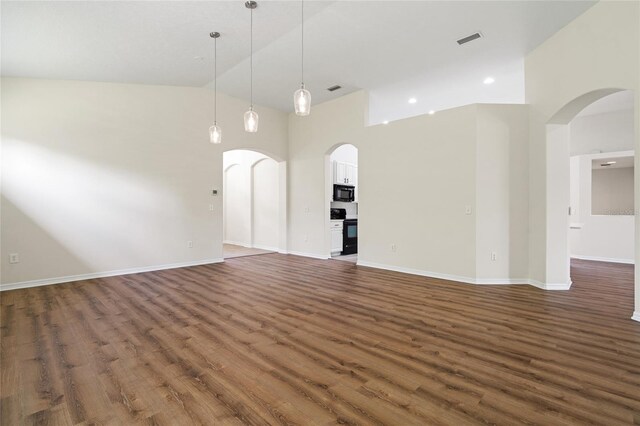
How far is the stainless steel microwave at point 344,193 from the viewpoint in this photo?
756cm

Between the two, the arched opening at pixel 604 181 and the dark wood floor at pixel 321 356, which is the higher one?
the arched opening at pixel 604 181

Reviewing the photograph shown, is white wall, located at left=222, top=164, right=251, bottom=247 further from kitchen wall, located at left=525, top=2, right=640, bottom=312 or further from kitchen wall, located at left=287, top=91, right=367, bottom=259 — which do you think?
kitchen wall, located at left=525, top=2, right=640, bottom=312

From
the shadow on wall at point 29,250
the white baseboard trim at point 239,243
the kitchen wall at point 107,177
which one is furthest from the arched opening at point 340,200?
the shadow on wall at point 29,250

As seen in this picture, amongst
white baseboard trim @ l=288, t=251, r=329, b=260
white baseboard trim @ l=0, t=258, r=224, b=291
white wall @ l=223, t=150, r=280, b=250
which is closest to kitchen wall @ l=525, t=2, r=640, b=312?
white baseboard trim @ l=288, t=251, r=329, b=260

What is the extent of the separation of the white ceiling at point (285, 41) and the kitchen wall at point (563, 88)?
0.25 meters

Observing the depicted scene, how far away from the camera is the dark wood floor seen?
175 centimetres

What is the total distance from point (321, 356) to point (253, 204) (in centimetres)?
692

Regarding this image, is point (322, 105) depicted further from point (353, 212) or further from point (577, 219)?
point (577, 219)

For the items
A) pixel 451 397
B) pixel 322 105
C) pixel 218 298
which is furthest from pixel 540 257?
pixel 322 105

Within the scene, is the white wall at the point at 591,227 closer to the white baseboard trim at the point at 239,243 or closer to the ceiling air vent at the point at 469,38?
the ceiling air vent at the point at 469,38

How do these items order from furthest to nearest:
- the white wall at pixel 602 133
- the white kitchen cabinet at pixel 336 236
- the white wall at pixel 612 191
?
the white kitchen cabinet at pixel 336 236 < the white wall at pixel 612 191 < the white wall at pixel 602 133

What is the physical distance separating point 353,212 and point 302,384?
264 inches

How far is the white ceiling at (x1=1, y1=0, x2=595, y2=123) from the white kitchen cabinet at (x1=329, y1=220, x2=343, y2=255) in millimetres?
3076

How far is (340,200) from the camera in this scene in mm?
7637
